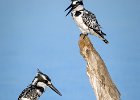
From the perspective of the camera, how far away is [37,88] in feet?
12.6

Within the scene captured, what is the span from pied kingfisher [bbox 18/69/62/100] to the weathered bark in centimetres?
69

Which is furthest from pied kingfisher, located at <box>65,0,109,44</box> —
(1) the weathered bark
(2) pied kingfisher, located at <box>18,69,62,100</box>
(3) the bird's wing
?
(2) pied kingfisher, located at <box>18,69,62,100</box>

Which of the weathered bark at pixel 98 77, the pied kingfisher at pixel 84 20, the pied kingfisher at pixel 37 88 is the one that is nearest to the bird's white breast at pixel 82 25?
the pied kingfisher at pixel 84 20

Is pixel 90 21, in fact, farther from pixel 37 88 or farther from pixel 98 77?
pixel 37 88

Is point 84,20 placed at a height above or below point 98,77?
above

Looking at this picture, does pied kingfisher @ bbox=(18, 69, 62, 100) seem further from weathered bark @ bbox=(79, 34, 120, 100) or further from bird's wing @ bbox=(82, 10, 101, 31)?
bird's wing @ bbox=(82, 10, 101, 31)

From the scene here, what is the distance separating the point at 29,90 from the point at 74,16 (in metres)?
1.16

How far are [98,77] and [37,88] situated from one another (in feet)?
3.06

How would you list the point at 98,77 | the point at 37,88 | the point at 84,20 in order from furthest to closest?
the point at 84,20 → the point at 37,88 → the point at 98,77

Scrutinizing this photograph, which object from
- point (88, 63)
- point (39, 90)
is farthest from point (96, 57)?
point (39, 90)

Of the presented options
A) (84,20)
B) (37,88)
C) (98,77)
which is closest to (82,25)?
(84,20)

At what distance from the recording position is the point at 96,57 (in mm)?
3379

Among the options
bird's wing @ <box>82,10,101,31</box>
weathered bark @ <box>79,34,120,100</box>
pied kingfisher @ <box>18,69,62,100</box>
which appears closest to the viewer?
weathered bark @ <box>79,34,120,100</box>

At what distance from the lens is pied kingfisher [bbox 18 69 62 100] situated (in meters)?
3.78
